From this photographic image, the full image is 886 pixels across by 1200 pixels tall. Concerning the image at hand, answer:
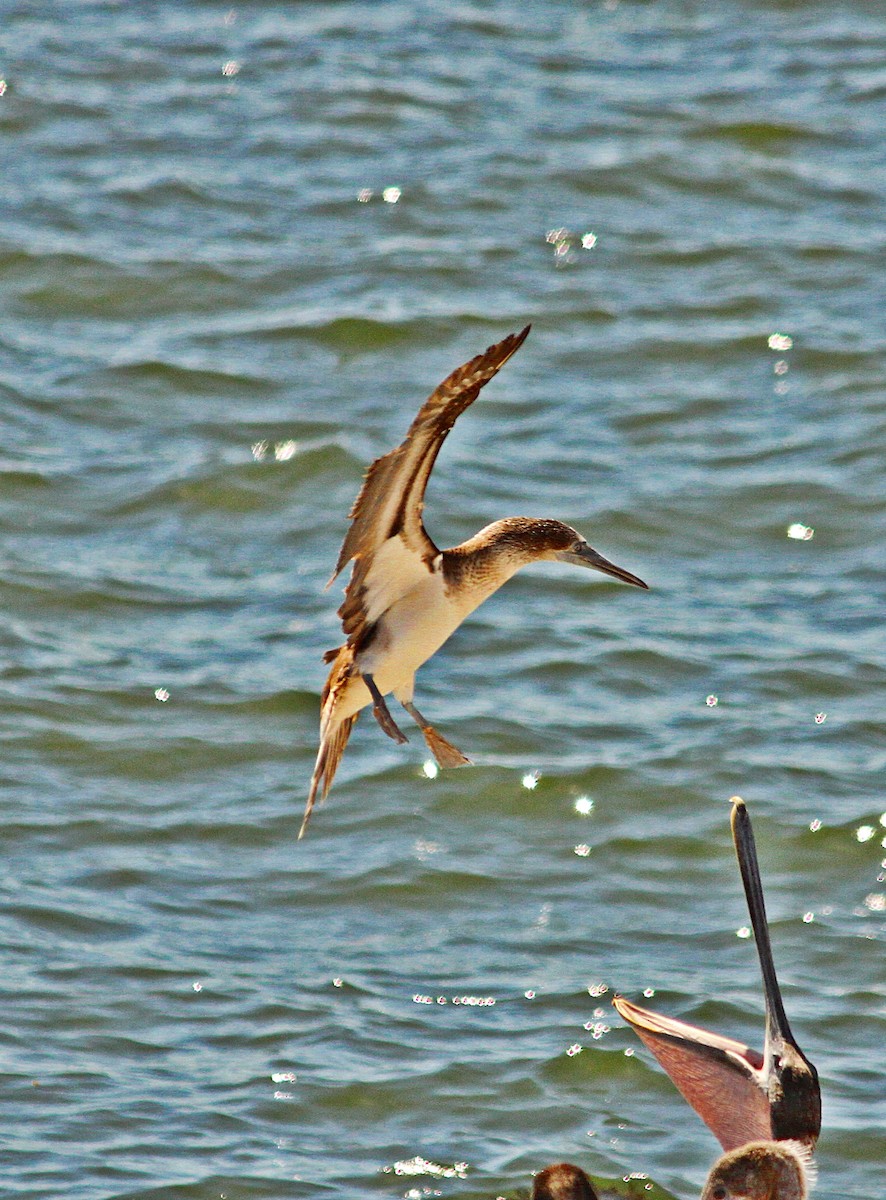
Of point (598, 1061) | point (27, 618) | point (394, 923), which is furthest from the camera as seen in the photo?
point (27, 618)

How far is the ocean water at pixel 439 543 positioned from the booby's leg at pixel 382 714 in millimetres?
1401

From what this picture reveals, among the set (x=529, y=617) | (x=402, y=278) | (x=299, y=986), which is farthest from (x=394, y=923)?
(x=402, y=278)

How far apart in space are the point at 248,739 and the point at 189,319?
13.1ft

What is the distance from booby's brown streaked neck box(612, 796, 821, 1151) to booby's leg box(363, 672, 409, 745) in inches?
36.4

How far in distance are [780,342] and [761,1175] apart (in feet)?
25.6

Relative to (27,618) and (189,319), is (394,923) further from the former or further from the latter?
(189,319)

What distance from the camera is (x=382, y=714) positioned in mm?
5758

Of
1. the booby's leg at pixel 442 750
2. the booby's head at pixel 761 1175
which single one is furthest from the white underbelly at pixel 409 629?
the booby's head at pixel 761 1175

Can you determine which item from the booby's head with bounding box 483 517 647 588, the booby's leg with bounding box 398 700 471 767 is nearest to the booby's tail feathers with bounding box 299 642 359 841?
the booby's leg with bounding box 398 700 471 767

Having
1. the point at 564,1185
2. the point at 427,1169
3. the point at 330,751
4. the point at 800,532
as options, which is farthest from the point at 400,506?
the point at 800,532

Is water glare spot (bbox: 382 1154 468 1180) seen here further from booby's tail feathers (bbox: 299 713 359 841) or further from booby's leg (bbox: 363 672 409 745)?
booby's leg (bbox: 363 672 409 745)

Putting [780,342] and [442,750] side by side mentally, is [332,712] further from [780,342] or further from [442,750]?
[780,342]

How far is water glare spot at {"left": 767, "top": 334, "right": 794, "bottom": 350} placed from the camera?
39.0ft

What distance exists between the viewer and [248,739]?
28.9 ft
